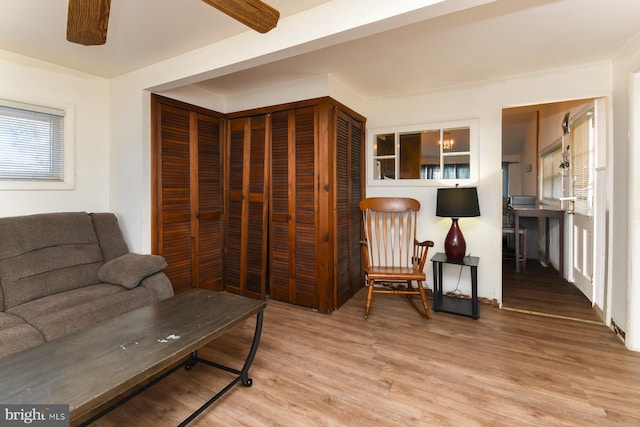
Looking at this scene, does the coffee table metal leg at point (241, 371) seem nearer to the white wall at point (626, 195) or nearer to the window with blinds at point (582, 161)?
the white wall at point (626, 195)

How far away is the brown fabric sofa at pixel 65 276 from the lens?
184cm

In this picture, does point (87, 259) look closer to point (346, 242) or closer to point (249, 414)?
point (249, 414)

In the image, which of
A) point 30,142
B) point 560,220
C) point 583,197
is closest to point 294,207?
point 30,142

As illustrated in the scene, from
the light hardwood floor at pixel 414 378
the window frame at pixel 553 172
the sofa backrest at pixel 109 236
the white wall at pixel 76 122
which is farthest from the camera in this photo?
the window frame at pixel 553 172

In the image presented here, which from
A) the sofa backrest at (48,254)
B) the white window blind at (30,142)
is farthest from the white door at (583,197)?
the white window blind at (30,142)

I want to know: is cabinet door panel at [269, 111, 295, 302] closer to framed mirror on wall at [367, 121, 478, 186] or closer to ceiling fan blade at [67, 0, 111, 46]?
framed mirror on wall at [367, 121, 478, 186]

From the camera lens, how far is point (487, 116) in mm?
3051

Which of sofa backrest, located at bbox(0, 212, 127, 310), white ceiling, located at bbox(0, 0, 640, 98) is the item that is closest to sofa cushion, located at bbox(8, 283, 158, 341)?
sofa backrest, located at bbox(0, 212, 127, 310)

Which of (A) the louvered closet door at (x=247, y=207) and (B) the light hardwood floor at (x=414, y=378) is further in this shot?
(A) the louvered closet door at (x=247, y=207)

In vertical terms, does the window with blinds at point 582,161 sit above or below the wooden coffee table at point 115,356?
above

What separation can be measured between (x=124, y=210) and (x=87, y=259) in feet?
1.89

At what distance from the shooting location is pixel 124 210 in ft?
9.52

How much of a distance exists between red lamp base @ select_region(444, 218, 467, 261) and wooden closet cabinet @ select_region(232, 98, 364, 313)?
98cm

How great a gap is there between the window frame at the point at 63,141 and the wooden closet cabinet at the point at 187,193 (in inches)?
27.4
